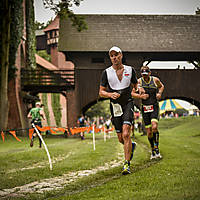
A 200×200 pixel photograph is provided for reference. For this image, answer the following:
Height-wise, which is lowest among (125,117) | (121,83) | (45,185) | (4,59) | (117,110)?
(45,185)

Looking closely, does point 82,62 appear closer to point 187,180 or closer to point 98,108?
point 187,180

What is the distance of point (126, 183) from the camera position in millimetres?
5504

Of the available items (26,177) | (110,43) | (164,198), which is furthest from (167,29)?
(164,198)

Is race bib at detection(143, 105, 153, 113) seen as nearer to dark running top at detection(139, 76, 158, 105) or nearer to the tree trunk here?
dark running top at detection(139, 76, 158, 105)

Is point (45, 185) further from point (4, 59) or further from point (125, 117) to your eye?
point (4, 59)

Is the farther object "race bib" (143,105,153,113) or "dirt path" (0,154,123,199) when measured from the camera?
"race bib" (143,105,153,113)

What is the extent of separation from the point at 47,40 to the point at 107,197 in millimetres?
60600

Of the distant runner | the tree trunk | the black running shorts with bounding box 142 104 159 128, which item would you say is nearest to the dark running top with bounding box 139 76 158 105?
the distant runner

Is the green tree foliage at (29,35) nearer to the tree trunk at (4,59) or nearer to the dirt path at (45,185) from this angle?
the tree trunk at (4,59)

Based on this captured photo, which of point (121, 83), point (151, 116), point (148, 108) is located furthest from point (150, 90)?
point (121, 83)

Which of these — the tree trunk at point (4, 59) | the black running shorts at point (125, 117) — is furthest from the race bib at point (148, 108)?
the tree trunk at point (4, 59)

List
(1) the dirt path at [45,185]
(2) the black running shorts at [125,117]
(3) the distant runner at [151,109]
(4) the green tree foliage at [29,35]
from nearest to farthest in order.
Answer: (1) the dirt path at [45,185] → (2) the black running shorts at [125,117] → (3) the distant runner at [151,109] → (4) the green tree foliage at [29,35]

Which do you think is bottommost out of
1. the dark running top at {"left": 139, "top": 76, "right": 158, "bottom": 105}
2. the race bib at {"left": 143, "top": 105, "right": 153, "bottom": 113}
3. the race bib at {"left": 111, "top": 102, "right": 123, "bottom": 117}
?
the race bib at {"left": 143, "top": 105, "right": 153, "bottom": 113}

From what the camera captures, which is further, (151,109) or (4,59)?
(4,59)
